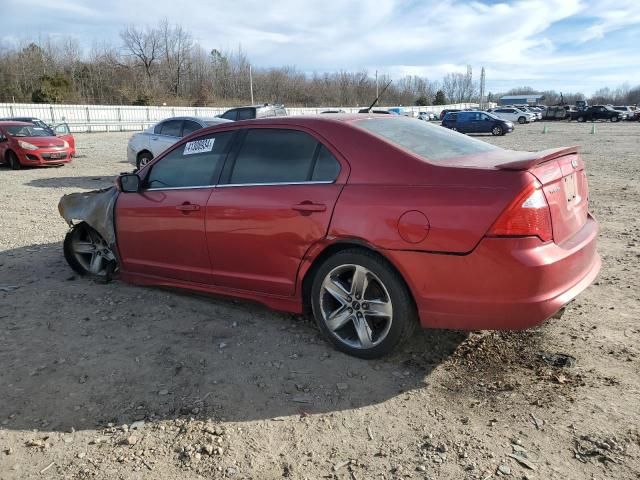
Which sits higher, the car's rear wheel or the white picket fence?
the white picket fence

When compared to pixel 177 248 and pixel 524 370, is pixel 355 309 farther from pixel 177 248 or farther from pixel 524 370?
pixel 177 248

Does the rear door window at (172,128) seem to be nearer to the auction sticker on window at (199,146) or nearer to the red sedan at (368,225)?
the red sedan at (368,225)

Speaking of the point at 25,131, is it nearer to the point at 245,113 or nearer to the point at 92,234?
the point at 245,113

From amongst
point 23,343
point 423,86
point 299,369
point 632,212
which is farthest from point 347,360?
point 423,86

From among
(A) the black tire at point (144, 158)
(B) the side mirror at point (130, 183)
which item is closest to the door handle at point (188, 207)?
(B) the side mirror at point (130, 183)

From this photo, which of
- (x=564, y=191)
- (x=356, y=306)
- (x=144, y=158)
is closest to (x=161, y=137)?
(x=144, y=158)

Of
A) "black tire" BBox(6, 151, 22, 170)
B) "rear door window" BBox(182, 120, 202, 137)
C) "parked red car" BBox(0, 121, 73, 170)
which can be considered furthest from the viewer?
"black tire" BBox(6, 151, 22, 170)

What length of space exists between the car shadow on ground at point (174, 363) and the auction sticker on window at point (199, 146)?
4.30 ft

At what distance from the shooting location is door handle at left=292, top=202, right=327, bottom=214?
3.35 m

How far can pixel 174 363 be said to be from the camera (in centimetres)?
344

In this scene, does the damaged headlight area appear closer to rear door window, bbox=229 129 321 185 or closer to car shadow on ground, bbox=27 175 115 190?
rear door window, bbox=229 129 321 185

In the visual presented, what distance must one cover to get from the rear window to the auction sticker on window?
1.34 metres

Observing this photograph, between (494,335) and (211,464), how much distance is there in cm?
222

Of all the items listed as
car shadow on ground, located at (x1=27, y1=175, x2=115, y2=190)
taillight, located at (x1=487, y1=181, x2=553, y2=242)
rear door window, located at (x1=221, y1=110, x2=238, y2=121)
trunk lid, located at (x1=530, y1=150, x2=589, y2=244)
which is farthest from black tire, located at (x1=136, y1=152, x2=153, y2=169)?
taillight, located at (x1=487, y1=181, x2=553, y2=242)
